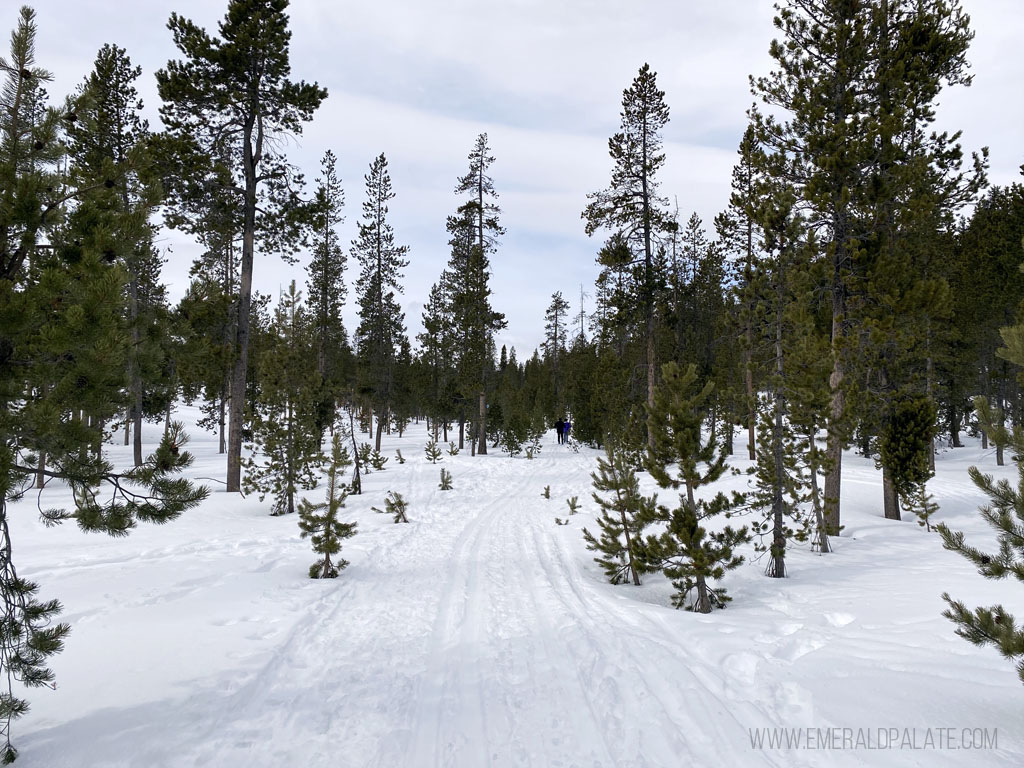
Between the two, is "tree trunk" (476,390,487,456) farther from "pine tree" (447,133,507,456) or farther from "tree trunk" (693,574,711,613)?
"tree trunk" (693,574,711,613)

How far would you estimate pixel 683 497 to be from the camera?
6.82m

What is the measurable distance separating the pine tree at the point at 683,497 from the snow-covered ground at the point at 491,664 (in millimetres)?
544

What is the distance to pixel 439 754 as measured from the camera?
369 cm

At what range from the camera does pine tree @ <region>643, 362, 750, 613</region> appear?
6.89 m

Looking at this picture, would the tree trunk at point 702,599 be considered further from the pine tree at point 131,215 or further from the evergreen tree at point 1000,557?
the pine tree at point 131,215

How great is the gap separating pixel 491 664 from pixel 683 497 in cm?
339

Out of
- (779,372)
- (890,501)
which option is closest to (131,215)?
(779,372)

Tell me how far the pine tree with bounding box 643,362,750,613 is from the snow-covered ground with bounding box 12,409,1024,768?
Answer: 54 cm

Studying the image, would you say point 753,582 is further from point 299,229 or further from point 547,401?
point 547,401

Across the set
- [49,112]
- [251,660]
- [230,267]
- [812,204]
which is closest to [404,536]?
[251,660]

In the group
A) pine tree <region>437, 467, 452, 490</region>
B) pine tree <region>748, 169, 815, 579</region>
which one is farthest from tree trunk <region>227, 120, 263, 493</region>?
pine tree <region>748, 169, 815, 579</region>

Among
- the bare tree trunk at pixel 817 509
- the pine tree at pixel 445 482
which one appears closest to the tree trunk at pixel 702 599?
the bare tree trunk at pixel 817 509

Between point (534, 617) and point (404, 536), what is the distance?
549cm

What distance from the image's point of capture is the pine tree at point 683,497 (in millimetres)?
6891
